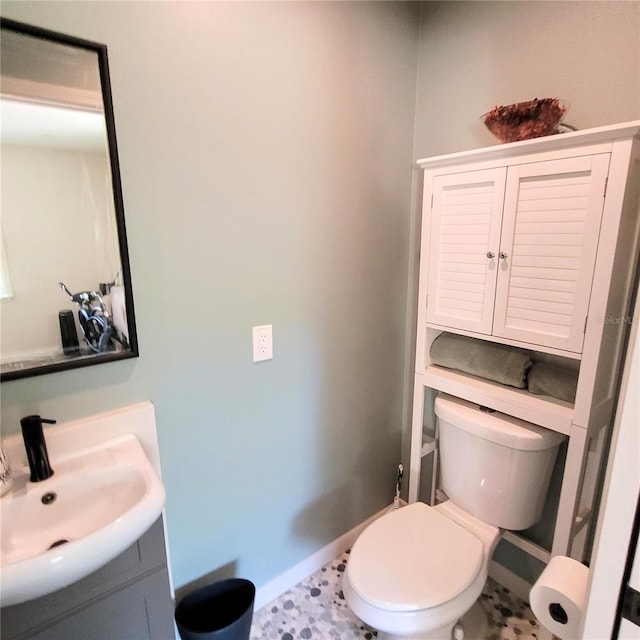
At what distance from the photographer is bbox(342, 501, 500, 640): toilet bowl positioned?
1082 mm

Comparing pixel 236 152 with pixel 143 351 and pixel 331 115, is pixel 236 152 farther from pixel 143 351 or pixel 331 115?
pixel 143 351

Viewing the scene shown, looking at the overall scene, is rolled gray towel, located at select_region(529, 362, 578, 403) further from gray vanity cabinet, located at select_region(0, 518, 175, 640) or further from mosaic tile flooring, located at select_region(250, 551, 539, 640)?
gray vanity cabinet, located at select_region(0, 518, 175, 640)

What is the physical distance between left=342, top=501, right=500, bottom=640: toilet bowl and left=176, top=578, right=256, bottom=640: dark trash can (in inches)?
13.8

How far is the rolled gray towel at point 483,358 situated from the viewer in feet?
4.32

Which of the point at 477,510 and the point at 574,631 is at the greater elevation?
the point at 574,631

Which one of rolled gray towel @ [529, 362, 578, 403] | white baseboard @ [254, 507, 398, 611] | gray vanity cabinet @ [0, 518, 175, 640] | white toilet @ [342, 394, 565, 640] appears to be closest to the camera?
gray vanity cabinet @ [0, 518, 175, 640]

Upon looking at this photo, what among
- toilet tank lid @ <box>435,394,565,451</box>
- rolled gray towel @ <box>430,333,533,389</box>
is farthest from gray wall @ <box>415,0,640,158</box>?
toilet tank lid @ <box>435,394,565,451</box>

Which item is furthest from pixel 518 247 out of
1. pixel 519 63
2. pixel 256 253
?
pixel 256 253

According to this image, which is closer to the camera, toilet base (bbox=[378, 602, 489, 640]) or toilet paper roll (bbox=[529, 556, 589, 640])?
toilet paper roll (bbox=[529, 556, 589, 640])

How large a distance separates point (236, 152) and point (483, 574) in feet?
5.08

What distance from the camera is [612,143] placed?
0.99m

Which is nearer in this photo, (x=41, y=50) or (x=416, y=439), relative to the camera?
(x=41, y=50)

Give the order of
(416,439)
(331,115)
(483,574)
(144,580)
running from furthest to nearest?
(416,439), (331,115), (483,574), (144,580)

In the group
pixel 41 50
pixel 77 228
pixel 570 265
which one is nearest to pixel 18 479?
pixel 77 228
